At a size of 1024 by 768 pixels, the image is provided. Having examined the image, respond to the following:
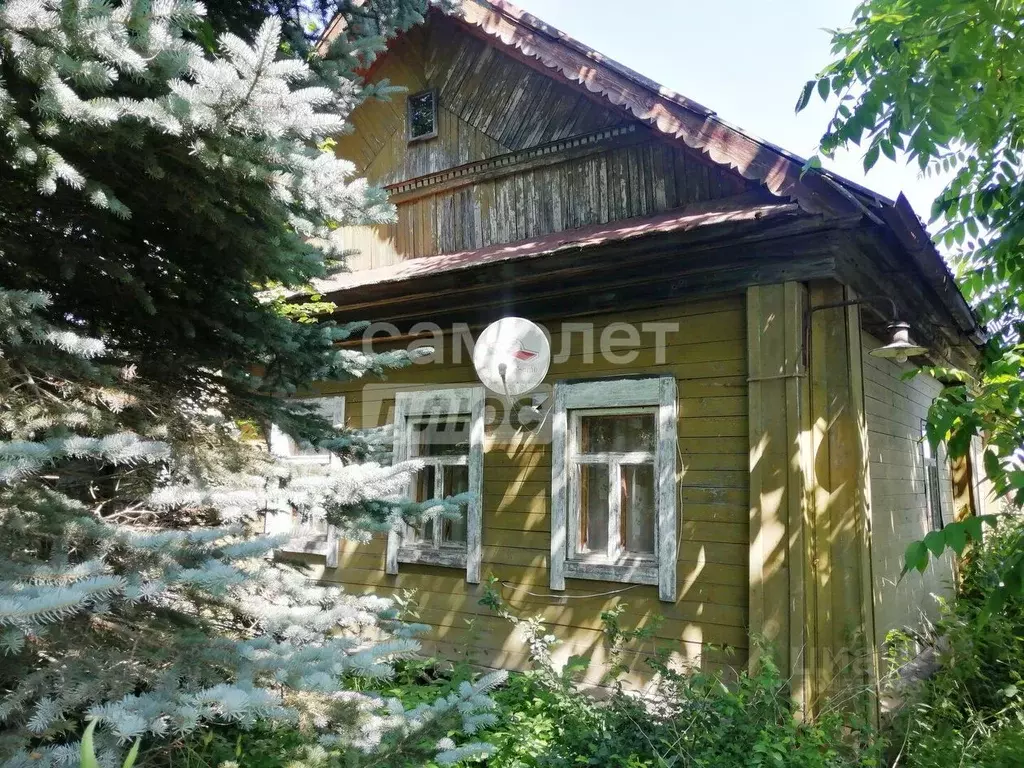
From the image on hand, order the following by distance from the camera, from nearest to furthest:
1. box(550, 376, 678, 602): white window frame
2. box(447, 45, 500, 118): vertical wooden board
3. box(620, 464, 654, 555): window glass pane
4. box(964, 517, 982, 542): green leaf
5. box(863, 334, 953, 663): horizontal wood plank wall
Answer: box(964, 517, 982, 542): green leaf → box(550, 376, 678, 602): white window frame → box(620, 464, 654, 555): window glass pane → box(863, 334, 953, 663): horizontal wood plank wall → box(447, 45, 500, 118): vertical wooden board

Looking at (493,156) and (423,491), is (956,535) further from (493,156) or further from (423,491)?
(493,156)

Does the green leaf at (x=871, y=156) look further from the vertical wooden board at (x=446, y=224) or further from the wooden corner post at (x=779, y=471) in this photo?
the vertical wooden board at (x=446, y=224)

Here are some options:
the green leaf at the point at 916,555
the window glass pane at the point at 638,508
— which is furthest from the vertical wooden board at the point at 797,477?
the green leaf at the point at 916,555

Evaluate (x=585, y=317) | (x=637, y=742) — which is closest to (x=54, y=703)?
(x=637, y=742)

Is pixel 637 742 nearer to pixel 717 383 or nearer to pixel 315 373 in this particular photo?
pixel 717 383

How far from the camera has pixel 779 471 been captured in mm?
4477

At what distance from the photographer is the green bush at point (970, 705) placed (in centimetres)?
368

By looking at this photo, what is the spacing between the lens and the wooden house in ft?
14.5

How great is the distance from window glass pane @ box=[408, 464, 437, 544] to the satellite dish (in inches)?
65.5

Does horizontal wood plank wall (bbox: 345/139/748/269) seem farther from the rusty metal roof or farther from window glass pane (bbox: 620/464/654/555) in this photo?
window glass pane (bbox: 620/464/654/555)

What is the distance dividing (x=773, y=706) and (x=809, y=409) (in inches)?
74.3

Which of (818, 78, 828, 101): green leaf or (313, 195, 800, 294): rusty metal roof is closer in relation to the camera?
(818, 78, 828, 101): green leaf

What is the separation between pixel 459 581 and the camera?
19.0 ft

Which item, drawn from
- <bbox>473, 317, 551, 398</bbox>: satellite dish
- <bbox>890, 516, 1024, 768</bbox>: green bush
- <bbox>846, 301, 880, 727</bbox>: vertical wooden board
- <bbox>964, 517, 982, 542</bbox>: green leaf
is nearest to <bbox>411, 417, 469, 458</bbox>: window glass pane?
<bbox>473, 317, 551, 398</bbox>: satellite dish
